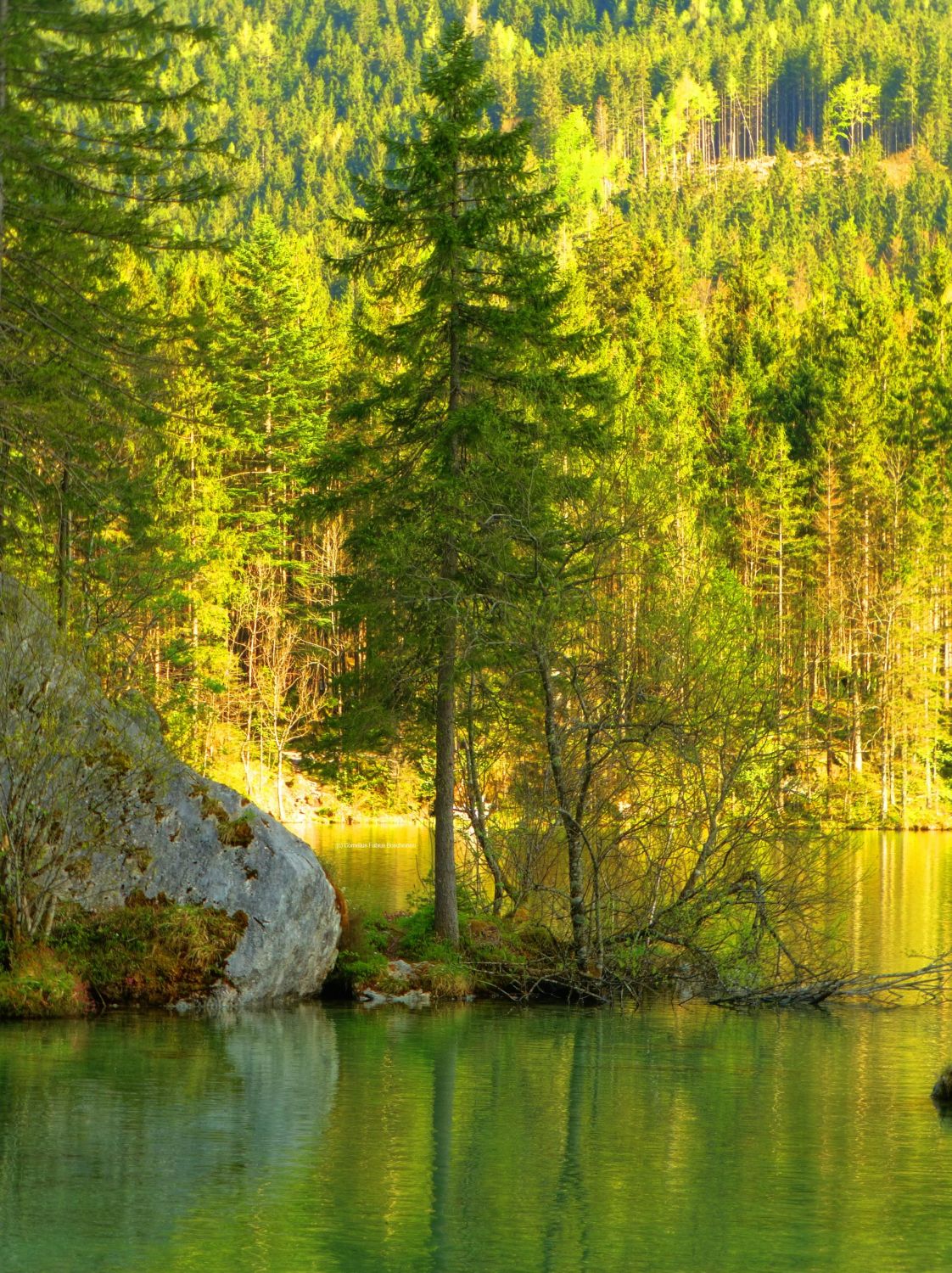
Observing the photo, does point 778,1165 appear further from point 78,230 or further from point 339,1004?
point 78,230

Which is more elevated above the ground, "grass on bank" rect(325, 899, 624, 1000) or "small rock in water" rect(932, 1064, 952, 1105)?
"grass on bank" rect(325, 899, 624, 1000)

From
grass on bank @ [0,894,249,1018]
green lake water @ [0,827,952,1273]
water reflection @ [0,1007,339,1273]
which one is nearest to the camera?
green lake water @ [0,827,952,1273]

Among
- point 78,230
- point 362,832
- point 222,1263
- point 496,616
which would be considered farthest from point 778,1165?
point 362,832

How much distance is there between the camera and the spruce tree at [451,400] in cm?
2208

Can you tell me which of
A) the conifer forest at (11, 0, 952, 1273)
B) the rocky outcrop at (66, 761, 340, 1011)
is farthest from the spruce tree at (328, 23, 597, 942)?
the rocky outcrop at (66, 761, 340, 1011)

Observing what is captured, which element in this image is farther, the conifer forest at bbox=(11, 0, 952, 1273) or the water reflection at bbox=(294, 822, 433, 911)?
the water reflection at bbox=(294, 822, 433, 911)

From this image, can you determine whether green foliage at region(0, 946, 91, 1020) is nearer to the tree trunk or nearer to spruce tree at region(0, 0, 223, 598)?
the tree trunk

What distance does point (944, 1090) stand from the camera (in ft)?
49.1

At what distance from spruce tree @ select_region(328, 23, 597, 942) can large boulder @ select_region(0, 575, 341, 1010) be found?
2.96 meters

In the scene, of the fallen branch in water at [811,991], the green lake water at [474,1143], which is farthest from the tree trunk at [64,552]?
the fallen branch in water at [811,991]

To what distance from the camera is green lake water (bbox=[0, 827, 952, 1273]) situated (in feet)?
33.4

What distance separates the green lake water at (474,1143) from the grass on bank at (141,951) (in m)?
0.60

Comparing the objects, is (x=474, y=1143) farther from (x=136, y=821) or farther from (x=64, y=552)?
(x=64, y=552)

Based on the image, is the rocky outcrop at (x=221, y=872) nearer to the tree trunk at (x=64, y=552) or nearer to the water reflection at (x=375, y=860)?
the tree trunk at (x=64, y=552)
